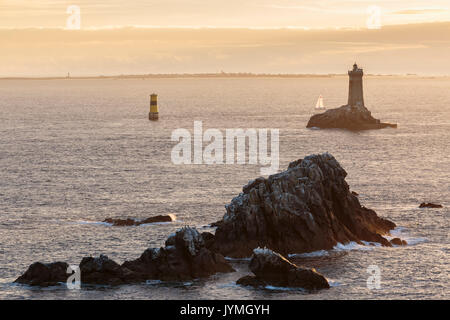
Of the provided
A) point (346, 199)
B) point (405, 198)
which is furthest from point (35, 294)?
point (405, 198)

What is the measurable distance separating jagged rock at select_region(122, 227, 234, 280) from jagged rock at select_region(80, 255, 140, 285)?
39.6 inches

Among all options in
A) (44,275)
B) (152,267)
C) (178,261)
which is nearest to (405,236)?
(178,261)

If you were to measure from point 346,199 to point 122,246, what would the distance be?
2307 cm

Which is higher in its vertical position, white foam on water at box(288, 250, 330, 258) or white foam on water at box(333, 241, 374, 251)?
white foam on water at box(333, 241, 374, 251)

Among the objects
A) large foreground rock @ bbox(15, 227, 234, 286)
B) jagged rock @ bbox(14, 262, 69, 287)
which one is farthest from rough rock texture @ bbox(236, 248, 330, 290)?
jagged rock @ bbox(14, 262, 69, 287)

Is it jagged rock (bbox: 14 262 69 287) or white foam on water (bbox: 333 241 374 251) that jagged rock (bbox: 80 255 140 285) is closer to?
jagged rock (bbox: 14 262 69 287)

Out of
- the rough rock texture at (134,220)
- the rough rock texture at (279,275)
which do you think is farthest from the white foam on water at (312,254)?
the rough rock texture at (134,220)

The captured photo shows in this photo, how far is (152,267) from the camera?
218 feet

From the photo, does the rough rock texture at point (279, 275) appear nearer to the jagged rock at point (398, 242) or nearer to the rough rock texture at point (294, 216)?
the rough rock texture at point (294, 216)

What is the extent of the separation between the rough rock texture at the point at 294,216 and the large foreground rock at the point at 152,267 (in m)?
6.23

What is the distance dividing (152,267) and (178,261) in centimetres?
230

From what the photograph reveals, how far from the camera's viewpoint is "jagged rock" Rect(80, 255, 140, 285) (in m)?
65.0

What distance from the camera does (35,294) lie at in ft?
204
